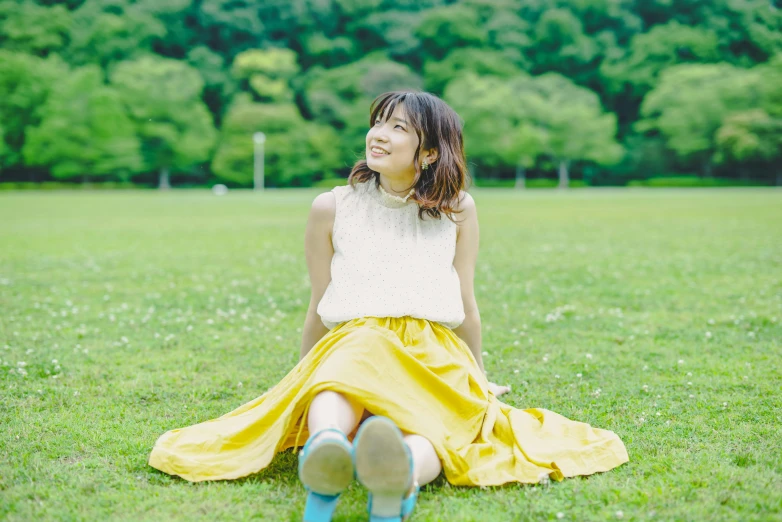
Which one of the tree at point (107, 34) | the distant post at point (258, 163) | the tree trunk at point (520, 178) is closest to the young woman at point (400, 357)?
the distant post at point (258, 163)

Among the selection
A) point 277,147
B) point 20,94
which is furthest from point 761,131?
point 20,94

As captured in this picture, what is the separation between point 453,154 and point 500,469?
1560 millimetres

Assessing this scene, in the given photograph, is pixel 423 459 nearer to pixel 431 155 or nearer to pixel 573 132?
pixel 431 155

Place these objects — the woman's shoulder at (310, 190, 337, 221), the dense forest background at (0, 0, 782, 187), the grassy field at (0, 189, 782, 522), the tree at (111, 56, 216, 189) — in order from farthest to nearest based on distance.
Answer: the tree at (111, 56, 216, 189)
the dense forest background at (0, 0, 782, 187)
the woman's shoulder at (310, 190, 337, 221)
the grassy field at (0, 189, 782, 522)

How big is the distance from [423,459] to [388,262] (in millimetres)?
1078

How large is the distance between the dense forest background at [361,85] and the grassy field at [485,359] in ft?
167

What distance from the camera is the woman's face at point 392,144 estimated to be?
3504 millimetres

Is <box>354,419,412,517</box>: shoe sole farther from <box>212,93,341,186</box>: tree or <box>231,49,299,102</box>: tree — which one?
<box>231,49,299,102</box>: tree

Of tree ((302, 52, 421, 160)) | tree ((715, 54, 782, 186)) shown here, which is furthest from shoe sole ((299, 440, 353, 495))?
tree ((715, 54, 782, 186))

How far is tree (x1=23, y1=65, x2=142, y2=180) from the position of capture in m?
56.6

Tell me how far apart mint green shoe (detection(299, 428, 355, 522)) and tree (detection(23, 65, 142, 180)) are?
5956cm

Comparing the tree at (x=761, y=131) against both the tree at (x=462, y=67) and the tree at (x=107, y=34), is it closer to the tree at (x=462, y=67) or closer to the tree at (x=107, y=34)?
the tree at (x=462, y=67)

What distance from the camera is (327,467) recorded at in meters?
2.54

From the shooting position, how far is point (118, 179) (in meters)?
60.0
